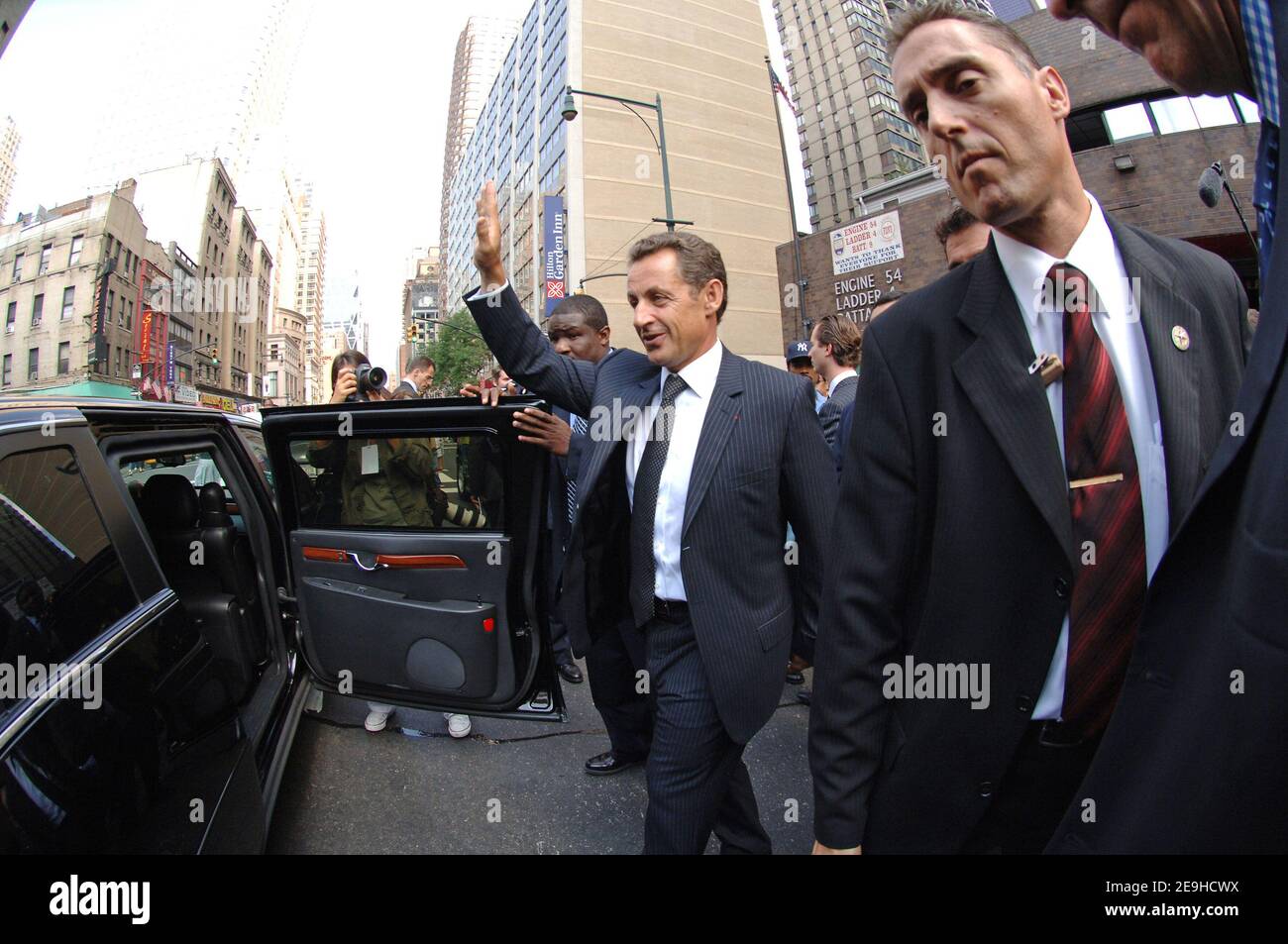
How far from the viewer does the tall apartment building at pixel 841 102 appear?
219ft

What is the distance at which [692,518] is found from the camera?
1886 millimetres

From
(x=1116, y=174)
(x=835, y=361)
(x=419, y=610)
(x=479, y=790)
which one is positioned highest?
(x=1116, y=174)

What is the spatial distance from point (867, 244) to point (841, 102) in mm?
62228

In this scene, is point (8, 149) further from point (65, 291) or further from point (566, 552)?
point (566, 552)

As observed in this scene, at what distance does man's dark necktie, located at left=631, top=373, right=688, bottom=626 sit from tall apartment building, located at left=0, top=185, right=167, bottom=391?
2.25 metres

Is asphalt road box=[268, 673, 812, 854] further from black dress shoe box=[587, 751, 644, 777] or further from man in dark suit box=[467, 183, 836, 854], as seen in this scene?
man in dark suit box=[467, 183, 836, 854]

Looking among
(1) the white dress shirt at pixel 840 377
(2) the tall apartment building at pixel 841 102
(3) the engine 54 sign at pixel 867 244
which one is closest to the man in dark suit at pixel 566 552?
(1) the white dress shirt at pixel 840 377

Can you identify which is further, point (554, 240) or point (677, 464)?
point (554, 240)

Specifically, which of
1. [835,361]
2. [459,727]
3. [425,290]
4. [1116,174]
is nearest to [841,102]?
[1116,174]

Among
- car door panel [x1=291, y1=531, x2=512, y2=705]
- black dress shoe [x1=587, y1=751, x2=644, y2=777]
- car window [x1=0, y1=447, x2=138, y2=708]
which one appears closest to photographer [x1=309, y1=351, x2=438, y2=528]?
car door panel [x1=291, y1=531, x2=512, y2=705]

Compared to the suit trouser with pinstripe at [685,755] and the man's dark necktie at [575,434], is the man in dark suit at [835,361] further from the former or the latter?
the suit trouser with pinstripe at [685,755]

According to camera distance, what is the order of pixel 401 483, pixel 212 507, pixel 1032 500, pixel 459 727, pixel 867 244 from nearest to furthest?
pixel 1032 500
pixel 401 483
pixel 212 507
pixel 459 727
pixel 867 244

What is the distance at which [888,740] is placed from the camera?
111cm

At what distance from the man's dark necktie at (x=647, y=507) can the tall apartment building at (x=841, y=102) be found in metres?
71.5
